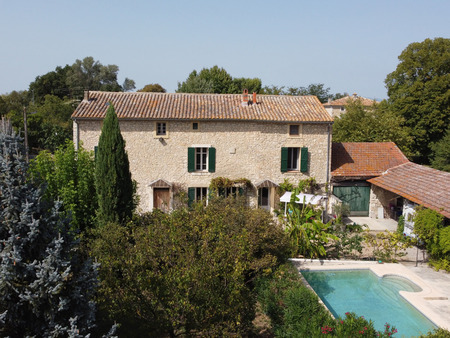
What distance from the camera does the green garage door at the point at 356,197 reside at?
2219cm

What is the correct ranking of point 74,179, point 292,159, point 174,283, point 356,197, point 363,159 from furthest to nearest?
point 363,159 → point 356,197 → point 292,159 → point 74,179 → point 174,283

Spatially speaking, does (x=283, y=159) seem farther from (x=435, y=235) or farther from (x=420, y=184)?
(x=435, y=235)

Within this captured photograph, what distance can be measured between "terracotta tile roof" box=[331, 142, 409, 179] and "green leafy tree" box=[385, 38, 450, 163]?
42.4 feet

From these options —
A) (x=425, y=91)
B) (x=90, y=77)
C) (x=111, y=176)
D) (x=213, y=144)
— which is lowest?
(x=111, y=176)

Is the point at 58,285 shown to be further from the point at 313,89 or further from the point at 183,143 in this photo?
the point at 313,89

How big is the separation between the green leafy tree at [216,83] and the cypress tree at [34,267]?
147ft

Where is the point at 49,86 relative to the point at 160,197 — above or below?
above

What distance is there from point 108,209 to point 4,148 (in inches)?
334

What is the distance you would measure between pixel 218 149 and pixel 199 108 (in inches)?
103

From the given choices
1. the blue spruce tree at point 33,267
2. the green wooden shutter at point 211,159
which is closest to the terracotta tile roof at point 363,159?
the green wooden shutter at point 211,159

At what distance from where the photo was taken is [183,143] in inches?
830

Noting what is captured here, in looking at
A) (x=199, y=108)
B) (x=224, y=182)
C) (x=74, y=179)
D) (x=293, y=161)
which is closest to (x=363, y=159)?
(x=293, y=161)

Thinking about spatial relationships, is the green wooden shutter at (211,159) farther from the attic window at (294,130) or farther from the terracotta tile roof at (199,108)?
the attic window at (294,130)

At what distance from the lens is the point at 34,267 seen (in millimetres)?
5766
